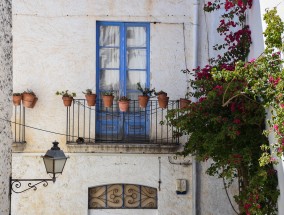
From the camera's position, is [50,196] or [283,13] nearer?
[283,13]

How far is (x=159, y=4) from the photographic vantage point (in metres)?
11.9

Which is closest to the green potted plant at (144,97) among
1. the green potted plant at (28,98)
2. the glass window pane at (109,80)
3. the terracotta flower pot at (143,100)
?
the terracotta flower pot at (143,100)

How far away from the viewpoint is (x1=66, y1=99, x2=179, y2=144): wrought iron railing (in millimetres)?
11742

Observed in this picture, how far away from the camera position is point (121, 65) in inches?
475

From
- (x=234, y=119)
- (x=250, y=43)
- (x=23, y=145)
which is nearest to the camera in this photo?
(x=234, y=119)

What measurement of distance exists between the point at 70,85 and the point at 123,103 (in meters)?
1.09

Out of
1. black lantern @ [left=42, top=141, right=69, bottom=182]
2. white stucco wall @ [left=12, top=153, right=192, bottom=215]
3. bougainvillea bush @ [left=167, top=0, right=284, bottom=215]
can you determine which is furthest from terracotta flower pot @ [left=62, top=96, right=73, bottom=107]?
bougainvillea bush @ [left=167, top=0, right=284, bottom=215]

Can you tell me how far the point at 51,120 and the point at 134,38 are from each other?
2154 millimetres

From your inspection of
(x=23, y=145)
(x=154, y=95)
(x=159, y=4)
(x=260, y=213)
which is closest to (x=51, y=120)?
(x=23, y=145)

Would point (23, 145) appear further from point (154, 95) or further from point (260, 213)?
point (260, 213)

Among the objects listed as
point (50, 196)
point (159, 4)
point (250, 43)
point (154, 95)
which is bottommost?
point (50, 196)

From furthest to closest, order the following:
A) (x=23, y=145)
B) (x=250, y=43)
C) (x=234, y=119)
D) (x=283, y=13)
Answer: (x=23, y=145) < (x=250, y=43) < (x=234, y=119) < (x=283, y=13)

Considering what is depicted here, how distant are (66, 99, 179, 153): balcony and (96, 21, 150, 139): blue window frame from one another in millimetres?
18

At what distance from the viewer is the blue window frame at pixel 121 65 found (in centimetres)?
1198
